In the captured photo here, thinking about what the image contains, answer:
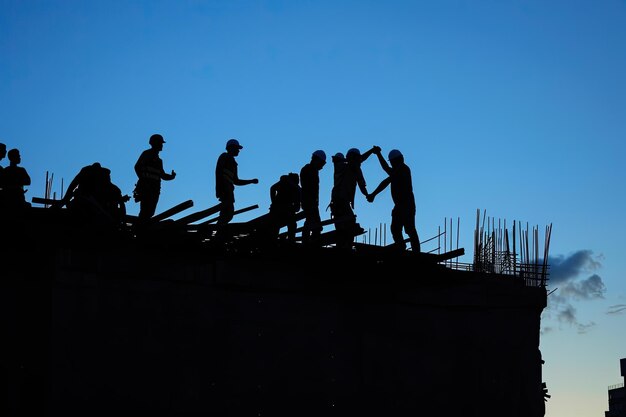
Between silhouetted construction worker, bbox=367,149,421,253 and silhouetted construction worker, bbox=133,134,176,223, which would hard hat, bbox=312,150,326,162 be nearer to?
silhouetted construction worker, bbox=367,149,421,253

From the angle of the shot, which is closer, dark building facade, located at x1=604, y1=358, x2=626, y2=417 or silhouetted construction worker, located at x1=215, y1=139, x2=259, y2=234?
silhouetted construction worker, located at x1=215, y1=139, x2=259, y2=234

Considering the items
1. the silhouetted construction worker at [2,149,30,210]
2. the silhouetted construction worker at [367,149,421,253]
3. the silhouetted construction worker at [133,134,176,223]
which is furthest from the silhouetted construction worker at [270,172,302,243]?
the silhouetted construction worker at [2,149,30,210]

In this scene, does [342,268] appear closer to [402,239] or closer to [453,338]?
[402,239]

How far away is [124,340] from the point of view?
19688mm

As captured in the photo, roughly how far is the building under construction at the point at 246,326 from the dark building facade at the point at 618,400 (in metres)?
72.4

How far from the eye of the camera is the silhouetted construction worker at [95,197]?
19359 millimetres

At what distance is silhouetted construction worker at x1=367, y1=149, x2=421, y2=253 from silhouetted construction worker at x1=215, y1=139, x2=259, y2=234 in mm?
2554

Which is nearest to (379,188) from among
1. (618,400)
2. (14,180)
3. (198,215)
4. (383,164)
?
(383,164)

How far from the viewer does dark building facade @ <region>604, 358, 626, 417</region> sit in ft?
310

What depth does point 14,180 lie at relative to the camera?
20.0 m

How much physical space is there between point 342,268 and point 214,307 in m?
2.90

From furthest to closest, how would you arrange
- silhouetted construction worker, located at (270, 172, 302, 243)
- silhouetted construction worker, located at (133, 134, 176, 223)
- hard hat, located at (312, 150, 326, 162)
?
hard hat, located at (312, 150, 326, 162) → silhouetted construction worker, located at (270, 172, 302, 243) → silhouetted construction worker, located at (133, 134, 176, 223)

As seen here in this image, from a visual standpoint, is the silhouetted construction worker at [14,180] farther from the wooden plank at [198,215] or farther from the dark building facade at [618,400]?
the dark building facade at [618,400]

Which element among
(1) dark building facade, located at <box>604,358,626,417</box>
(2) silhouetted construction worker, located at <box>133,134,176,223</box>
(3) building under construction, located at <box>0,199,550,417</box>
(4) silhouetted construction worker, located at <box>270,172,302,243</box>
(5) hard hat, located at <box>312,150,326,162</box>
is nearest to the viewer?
(3) building under construction, located at <box>0,199,550,417</box>
